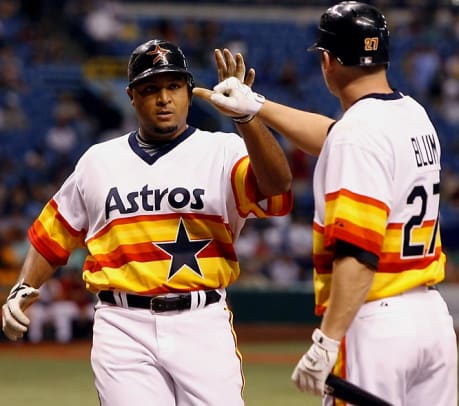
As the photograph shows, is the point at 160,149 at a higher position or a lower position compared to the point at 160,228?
higher

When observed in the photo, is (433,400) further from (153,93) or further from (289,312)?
(289,312)

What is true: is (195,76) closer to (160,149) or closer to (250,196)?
(160,149)

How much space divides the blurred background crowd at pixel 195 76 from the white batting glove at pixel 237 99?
33.7 ft

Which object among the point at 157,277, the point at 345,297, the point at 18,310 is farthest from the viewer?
the point at 18,310

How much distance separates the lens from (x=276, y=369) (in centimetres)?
1227

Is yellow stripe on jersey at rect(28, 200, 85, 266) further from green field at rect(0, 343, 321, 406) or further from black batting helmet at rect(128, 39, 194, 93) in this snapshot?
green field at rect(0, 343, 321, 406)

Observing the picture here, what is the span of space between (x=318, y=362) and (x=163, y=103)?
5.46ft

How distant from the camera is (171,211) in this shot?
5148mm

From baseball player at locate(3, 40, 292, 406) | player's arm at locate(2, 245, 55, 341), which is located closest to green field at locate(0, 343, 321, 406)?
player's arm at locate(2, 245, 55, 341)

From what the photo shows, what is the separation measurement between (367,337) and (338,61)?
3.46ft

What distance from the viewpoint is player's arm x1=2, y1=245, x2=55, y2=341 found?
5.37 m

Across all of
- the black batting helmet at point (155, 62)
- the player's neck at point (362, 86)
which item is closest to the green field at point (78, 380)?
the black batting helmet at point (155, 62)

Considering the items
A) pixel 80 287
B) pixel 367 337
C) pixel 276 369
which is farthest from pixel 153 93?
pixel 80 287

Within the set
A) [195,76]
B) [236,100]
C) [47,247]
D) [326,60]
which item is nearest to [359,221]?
[326,60]
